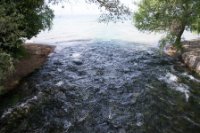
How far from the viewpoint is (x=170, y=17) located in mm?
25281

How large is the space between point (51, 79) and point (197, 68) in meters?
12.1

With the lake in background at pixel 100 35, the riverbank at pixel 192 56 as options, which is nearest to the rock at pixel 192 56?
the riverbank at pixel 192 56

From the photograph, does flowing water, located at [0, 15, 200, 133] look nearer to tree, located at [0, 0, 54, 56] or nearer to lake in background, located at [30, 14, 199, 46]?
tree, located at [0, 0, 54, 56]

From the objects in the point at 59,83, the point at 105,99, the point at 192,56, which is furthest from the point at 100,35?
the point at 105,99

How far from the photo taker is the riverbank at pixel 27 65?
1856cm

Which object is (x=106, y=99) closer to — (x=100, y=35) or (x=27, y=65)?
(x=27, y=65)

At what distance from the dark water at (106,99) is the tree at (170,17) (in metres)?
2.83

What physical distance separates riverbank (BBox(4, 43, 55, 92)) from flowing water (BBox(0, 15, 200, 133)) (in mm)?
570

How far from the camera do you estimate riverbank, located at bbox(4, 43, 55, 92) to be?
18562 millimetres

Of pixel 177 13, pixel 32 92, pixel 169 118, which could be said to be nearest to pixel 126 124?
pixel 169 118

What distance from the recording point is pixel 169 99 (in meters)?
16.4

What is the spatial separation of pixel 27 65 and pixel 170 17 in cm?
1398

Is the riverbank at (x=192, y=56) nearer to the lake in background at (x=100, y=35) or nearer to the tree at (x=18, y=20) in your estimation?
the lake in background at (x=100, y=35)

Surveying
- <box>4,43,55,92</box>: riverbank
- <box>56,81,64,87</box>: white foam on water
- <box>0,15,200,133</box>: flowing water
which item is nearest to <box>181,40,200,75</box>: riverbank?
<box>0,15,200,133</box>: flowing water
